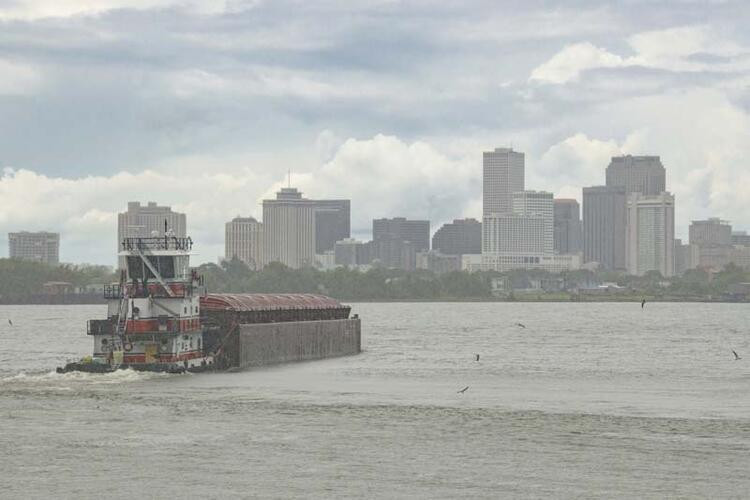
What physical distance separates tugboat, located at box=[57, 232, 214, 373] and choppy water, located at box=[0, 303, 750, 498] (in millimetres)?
1615

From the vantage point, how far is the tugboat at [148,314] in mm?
92000

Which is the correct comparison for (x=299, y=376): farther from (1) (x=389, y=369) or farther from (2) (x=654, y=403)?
(2) (x=654, y=403)

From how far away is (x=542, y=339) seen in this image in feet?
591

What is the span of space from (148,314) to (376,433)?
91.8ft

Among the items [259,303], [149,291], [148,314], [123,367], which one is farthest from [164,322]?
[259,303]

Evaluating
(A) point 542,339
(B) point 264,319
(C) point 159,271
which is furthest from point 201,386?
(A) point 542,339

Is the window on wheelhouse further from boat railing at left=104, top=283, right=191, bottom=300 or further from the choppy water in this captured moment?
the choppy water

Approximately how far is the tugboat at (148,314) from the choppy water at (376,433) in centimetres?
161

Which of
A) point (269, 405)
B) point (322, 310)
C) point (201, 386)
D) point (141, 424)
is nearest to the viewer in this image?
point (141, 424)

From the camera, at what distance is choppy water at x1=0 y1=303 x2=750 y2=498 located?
5556cm

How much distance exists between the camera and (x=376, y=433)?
69375mm

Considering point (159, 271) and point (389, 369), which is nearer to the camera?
point (159, 271)

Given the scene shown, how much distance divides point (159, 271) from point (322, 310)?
40196 mm

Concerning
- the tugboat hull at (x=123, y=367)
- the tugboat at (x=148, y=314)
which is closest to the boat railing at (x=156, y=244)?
the tugboat at (x=148, y=314)
